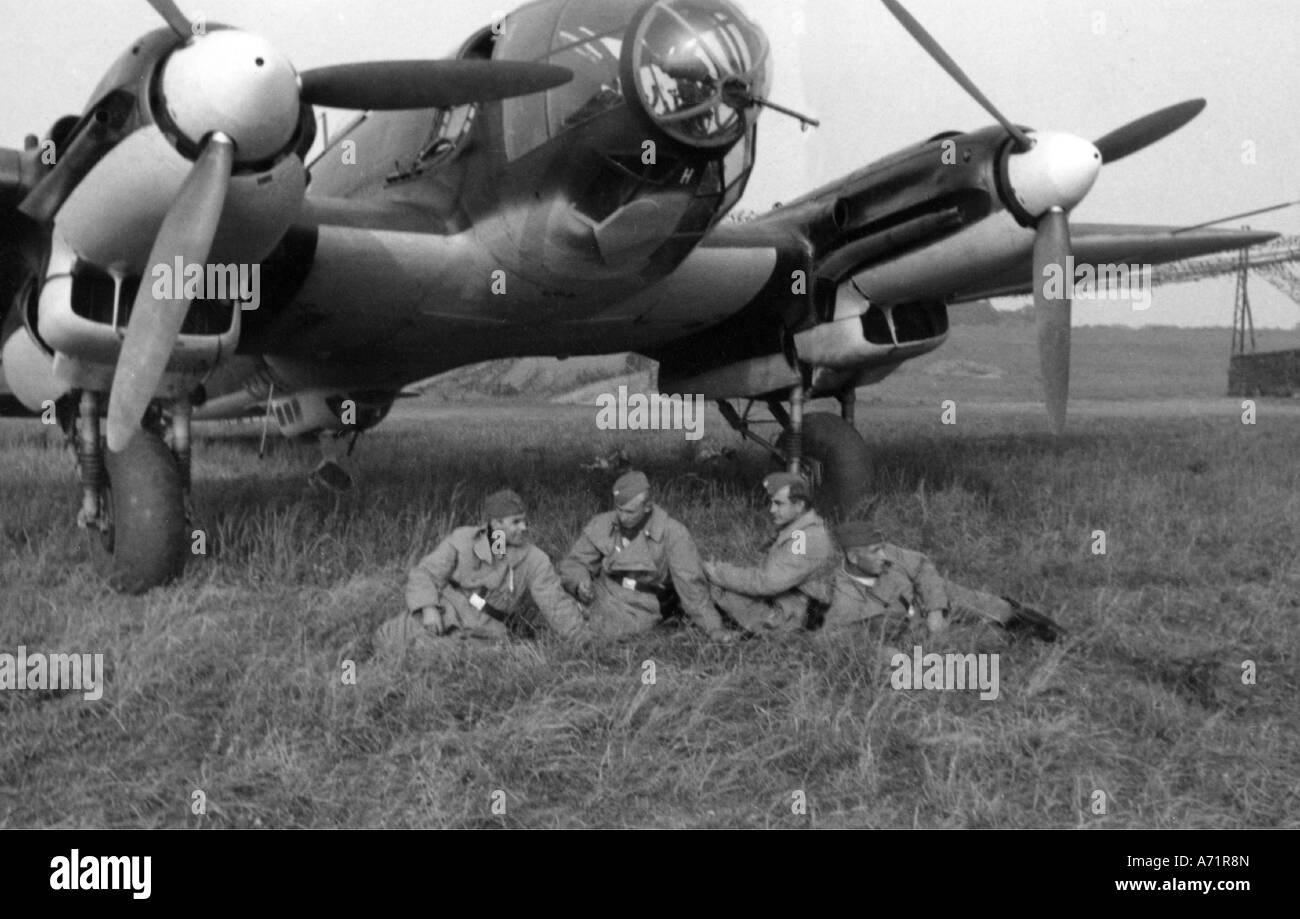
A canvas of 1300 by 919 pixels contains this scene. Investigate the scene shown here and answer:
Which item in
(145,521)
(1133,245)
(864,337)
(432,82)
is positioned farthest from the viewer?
(1133,245)

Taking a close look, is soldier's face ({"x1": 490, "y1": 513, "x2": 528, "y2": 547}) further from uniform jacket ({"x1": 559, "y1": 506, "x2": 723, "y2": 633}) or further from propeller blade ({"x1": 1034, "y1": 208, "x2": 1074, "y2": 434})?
propeller blade ({"x1": 1034, "y1": 208, "x2": 1074, "y2": 434})

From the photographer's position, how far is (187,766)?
3.37 m

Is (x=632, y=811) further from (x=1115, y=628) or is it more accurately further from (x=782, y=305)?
(x=782, y=305)

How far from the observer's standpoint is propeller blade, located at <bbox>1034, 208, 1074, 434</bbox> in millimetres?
6367

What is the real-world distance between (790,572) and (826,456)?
3174mm

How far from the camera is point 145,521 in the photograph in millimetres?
5535

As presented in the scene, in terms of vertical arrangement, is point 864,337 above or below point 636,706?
above

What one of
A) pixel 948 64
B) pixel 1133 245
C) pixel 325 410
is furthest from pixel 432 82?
pixel 1133 245

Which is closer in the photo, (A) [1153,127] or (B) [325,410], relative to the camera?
(A) [1153,127]

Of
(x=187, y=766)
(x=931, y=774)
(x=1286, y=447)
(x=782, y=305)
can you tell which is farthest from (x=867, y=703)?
(x=1286, y=447)

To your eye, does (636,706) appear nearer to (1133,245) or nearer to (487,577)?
(487,577)

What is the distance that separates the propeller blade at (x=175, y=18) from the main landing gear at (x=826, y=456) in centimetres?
446

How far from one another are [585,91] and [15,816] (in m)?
4.03

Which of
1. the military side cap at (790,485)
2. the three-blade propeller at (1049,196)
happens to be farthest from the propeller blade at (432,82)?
the three-blade propeller at (1049,196)
